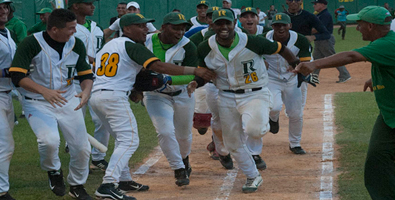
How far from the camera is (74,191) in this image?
671cm

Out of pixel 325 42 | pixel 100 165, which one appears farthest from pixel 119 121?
pixel 325 42

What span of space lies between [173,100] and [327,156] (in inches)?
111

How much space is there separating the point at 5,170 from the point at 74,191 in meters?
0.85

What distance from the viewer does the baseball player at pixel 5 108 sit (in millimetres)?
6266

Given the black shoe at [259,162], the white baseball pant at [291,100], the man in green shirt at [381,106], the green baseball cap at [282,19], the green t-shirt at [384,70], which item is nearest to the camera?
the green t-shirt at [384,70]

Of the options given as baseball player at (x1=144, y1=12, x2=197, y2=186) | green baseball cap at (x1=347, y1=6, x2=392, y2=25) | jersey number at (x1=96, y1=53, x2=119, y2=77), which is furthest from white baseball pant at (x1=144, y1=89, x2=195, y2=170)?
green baseball cap at (x1=347, y1=6, x2=392, y2=25)

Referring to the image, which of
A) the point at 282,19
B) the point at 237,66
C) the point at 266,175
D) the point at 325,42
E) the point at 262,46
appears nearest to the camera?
the point at 262,46

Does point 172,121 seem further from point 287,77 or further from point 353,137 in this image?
point 353,137

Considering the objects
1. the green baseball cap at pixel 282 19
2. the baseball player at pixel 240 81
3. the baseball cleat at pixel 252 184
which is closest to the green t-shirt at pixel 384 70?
the baseball player at pixel 240 81

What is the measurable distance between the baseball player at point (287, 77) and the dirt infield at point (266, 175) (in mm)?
520

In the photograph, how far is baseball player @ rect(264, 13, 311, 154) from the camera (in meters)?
8.54

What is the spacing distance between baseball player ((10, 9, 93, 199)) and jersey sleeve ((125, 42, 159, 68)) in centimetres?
56

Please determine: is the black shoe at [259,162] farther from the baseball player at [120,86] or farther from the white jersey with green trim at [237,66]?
the baseball player at [120,86]

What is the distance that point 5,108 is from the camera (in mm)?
6426
